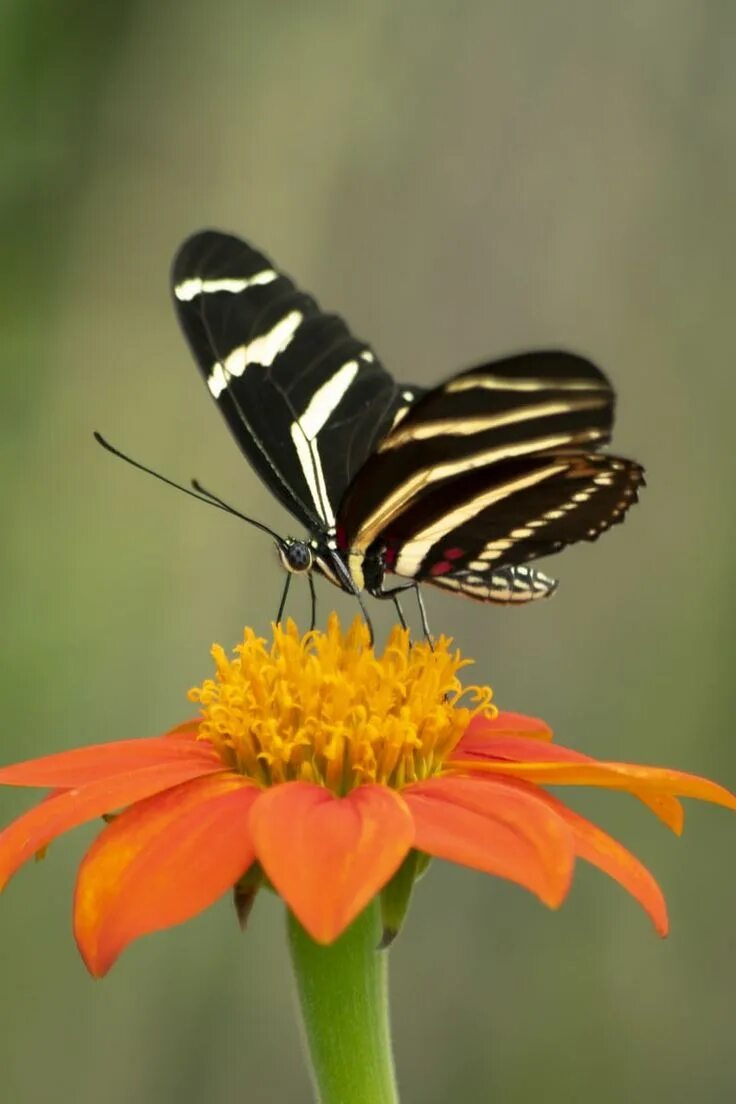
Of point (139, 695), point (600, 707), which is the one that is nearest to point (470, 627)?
point (600, 707)

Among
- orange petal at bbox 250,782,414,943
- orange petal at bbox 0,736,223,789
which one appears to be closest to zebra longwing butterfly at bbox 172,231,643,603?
orange petal at bbox 0,736,223,789

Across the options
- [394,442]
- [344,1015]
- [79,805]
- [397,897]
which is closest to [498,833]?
[397,897]

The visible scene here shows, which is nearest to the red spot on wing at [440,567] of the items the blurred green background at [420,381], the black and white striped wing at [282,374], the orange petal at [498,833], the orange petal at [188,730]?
the black and white striped wing at [282,374]

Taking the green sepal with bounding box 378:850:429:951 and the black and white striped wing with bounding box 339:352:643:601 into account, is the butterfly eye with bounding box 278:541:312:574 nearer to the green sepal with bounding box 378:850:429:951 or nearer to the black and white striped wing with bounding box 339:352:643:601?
the black and white striped wing with bounding box 339:352:643:601

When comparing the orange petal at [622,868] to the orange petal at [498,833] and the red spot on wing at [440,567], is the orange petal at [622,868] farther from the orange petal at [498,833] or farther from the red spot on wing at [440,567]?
the red spot on wing at [440,567]

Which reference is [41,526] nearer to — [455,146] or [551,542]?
[455,146]

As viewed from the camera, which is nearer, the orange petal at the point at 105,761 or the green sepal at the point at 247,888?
the green sepal at the point at 247,888

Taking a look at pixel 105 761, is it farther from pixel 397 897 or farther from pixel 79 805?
pixel 397 897
